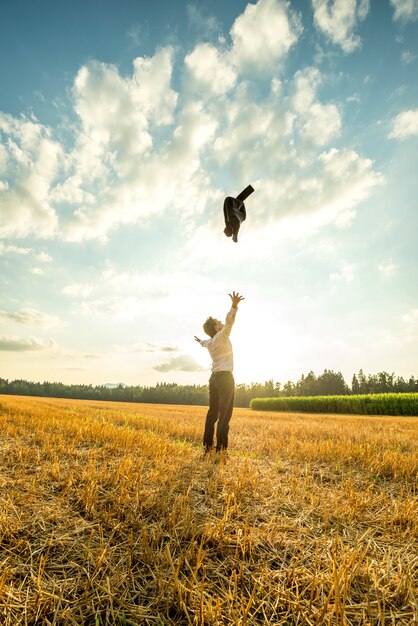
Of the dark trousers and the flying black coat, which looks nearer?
the flying black coat

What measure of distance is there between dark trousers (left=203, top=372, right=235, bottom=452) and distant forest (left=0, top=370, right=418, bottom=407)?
88664mm

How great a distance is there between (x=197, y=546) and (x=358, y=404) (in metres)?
43.5

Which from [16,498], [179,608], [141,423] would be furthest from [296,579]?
[141,423]

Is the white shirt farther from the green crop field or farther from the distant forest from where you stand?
the distant forest

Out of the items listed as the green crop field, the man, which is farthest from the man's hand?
the green crop field

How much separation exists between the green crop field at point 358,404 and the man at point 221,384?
37.2m

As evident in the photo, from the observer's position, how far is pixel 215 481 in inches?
153

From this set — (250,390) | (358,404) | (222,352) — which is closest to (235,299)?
(222,352)

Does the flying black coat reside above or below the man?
above

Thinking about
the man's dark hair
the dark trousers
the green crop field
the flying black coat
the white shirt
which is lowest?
the green crop field

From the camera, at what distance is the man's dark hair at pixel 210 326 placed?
20.6 ft

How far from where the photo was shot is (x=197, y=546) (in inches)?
95.0

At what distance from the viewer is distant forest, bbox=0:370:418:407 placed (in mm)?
88938

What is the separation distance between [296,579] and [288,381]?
100 meters
